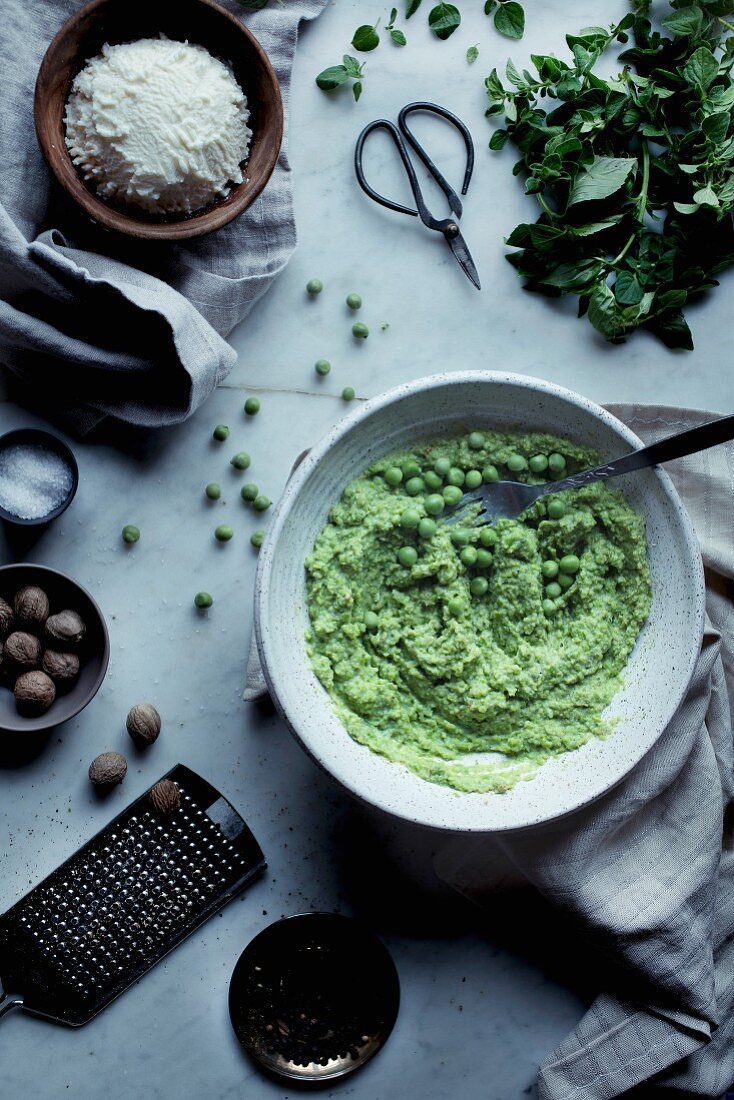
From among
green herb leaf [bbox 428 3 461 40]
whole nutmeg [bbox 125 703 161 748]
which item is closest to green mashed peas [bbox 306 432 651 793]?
whole nutmeg [bbox 125 703 161 748]

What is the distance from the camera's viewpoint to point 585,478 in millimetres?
2465

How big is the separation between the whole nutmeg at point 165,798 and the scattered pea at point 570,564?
1.19 m

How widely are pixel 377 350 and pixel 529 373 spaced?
45cm

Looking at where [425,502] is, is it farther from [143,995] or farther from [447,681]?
[143,995]

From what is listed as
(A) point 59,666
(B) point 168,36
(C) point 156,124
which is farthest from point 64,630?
(B) point 168,36

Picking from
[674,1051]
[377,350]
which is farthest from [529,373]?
[674,1051]

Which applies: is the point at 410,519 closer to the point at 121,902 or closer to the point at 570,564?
the point at 570,564

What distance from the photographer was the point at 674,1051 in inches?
105

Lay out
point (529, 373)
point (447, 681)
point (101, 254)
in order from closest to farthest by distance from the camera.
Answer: point (447, 681)
point (101, 254)
point (529, 373)

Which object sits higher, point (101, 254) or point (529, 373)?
point (101, 254)

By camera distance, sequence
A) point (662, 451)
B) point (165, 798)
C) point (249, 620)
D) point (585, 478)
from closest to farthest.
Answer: point (662, 451)
point (585, 478)
point (165, 798)
point (249, 620)

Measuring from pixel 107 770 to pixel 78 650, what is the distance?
33 centimetres

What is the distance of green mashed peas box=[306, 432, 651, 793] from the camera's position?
8.25 feet

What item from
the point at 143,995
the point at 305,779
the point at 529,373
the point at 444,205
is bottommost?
the point at 143,995
